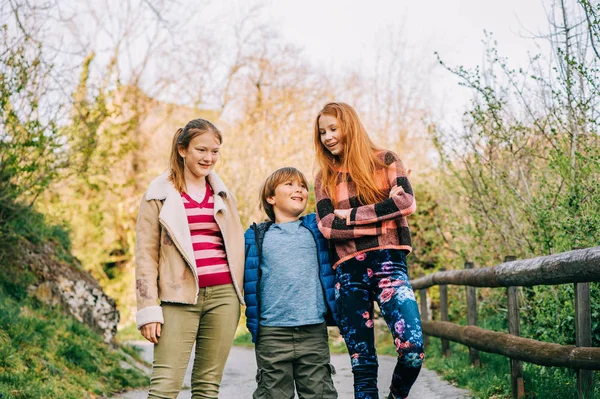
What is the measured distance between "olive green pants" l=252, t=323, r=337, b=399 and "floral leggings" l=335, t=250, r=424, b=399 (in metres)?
0.16

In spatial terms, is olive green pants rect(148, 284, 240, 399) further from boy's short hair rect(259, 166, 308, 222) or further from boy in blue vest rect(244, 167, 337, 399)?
boy's short hair rect(259, 166, 308, 222)

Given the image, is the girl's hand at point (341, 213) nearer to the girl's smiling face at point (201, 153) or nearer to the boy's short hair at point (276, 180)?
the boy's short hair at point (276, 180)

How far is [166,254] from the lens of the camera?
3.24m

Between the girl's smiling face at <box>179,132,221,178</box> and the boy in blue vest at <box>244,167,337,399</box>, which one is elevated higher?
the girl's smiling face at <box>179,132,221,178</box>

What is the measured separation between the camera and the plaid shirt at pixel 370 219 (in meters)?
3.33

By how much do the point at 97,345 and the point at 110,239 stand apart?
460 inches

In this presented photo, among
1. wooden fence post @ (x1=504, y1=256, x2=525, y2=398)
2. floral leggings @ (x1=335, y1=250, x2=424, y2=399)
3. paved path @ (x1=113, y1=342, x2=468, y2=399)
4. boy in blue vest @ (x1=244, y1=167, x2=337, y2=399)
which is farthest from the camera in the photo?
paved path @ (x1=113, y1=342, x2=468, y2=399)

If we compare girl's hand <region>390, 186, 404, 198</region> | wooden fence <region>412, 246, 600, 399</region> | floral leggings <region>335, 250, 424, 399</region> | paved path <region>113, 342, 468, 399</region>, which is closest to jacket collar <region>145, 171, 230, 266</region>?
floral leggings <region>335, 250, 424, 399</region>

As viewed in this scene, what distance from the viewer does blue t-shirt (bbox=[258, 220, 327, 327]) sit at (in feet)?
11.2

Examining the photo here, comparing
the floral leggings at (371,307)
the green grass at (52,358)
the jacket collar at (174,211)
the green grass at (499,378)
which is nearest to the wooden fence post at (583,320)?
the green grass at (499,378)

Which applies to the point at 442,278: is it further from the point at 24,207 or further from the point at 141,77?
the point at 141,77

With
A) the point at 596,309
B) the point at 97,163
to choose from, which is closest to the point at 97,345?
the point at 97,163

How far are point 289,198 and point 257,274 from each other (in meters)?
0.49

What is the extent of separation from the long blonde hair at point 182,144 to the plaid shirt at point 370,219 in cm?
74
